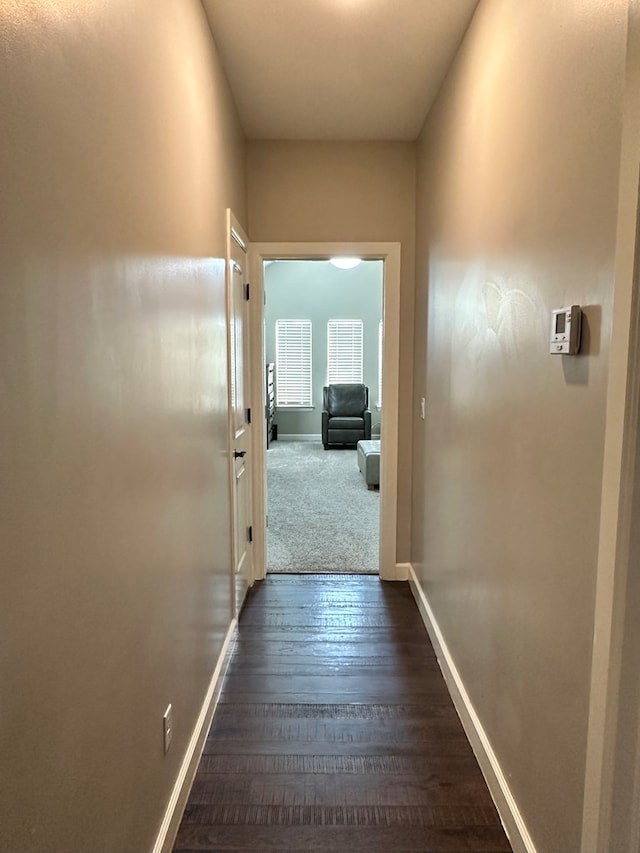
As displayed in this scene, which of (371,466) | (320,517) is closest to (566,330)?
(320,517)

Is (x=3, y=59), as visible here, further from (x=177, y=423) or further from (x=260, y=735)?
(x=260, y=735)

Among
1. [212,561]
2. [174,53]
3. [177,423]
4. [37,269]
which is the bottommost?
[212,561]

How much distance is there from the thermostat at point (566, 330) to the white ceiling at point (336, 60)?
5.13ft

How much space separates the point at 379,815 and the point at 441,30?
9.72ft

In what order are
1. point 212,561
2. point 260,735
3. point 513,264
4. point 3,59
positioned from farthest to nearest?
point 212,561, point 260,735, point 513,264, point 3,59

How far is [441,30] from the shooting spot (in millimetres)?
2246

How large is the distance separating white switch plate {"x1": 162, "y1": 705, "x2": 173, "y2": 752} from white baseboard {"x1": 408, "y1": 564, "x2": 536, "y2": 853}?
3.45ft

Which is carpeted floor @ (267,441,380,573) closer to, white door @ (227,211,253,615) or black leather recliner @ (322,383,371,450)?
white door @ (227,211,253,615)

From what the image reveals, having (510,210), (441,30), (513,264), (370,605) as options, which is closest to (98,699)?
(513,264)

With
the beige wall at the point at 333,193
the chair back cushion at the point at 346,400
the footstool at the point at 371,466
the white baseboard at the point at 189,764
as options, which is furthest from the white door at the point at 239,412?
the chair back cushion at the point at 346,400

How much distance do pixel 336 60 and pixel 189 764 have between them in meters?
2.92

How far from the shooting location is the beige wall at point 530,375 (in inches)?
46.2

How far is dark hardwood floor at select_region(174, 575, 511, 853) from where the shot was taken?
1.69 meters

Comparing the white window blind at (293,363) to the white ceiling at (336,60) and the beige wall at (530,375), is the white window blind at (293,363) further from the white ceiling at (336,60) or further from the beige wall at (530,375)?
the beige wall at (530,375)
